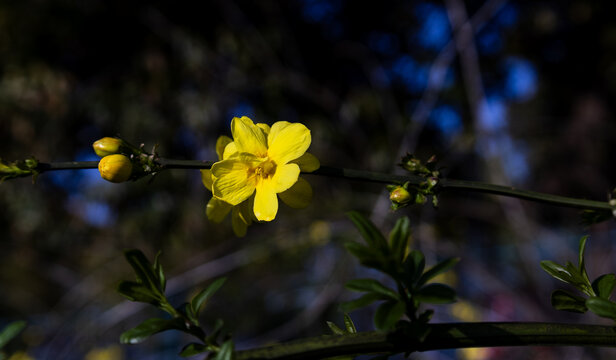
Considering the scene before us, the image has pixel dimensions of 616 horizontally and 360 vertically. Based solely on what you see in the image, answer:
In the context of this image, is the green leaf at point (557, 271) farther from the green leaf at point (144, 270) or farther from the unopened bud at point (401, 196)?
the green leaf at point (144, 270)

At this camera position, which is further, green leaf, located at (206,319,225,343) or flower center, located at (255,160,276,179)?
flower center, located at (255,160,276,179)

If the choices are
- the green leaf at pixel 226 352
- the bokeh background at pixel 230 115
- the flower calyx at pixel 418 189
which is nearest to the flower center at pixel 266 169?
the flower calyx at pixel 418 189

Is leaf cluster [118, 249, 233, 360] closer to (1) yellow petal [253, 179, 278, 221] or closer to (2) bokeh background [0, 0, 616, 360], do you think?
(1) yellow petal [253, 179, 278, 221]

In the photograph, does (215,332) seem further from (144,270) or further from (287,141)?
(287,141)

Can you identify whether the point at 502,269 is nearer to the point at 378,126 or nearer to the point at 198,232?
the point at 378,126

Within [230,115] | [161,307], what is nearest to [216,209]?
[161,307]

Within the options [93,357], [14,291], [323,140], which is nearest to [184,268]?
[323,140]

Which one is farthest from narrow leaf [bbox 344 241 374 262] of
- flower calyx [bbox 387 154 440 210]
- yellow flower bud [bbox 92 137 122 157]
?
yellow flower bud [bbox 92 137 122 157]
